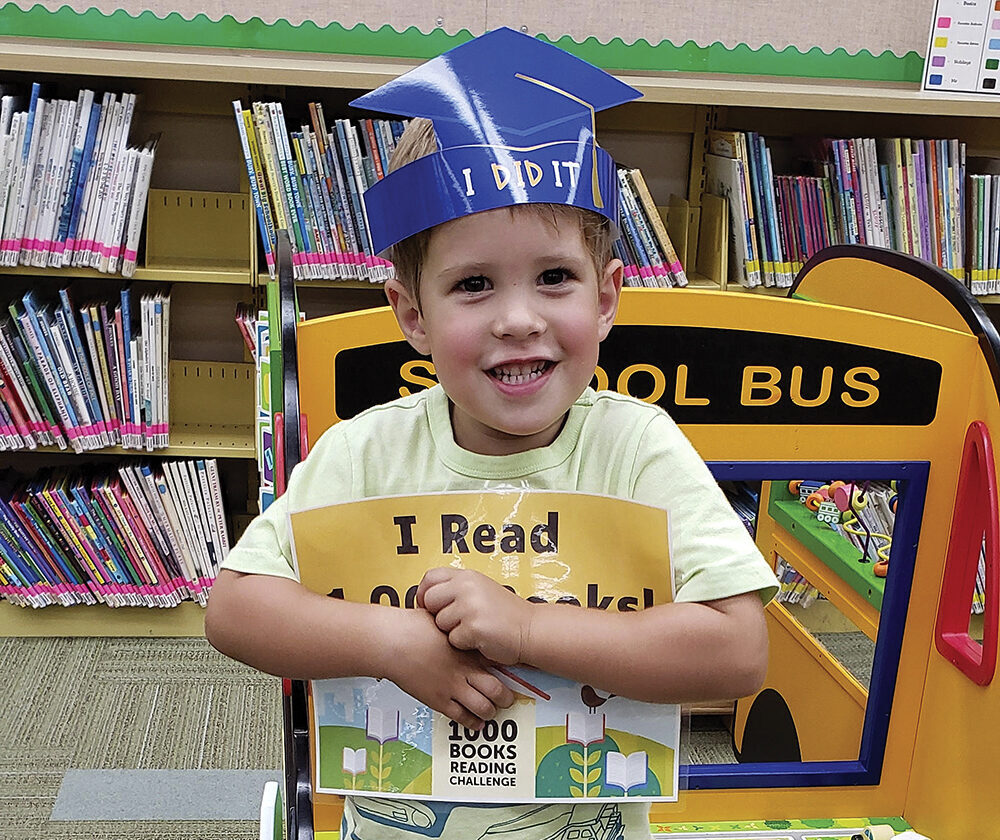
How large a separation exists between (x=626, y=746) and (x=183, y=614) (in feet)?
6.82

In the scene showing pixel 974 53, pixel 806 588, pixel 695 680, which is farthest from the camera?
pixel 974 53

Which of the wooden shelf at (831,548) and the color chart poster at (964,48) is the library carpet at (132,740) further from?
the color chart poster at (964,48)

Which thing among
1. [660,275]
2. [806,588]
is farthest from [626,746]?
[660,275]

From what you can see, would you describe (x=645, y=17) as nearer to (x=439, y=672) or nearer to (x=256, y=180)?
(x=256, y=180)

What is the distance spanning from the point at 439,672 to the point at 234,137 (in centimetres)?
216

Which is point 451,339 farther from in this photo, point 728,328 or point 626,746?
point 728,328

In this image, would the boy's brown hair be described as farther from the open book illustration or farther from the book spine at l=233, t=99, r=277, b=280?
the book spine at l=233, t=99, r=277, b=280

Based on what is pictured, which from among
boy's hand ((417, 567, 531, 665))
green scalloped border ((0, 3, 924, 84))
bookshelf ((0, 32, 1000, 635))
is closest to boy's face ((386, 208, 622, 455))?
boy's hand ((417, 567, 531, 665))

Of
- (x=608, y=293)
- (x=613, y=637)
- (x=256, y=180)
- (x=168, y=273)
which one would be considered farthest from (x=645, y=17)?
(x=613, y=637)

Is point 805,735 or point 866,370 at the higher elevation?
point 866,370

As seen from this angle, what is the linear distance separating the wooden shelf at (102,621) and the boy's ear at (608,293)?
2020 mm

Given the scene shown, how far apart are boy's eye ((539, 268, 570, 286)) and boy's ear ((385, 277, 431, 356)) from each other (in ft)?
0.34

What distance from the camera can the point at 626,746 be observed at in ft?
2.52

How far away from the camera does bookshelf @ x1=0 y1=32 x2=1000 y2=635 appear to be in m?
2.29
